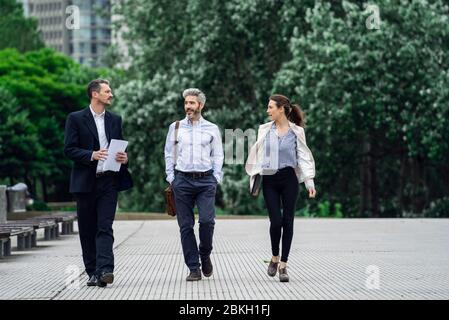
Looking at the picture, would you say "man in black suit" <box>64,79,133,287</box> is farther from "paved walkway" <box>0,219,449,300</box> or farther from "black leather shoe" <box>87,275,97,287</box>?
"paved walkway" <box>0,219,449,300</box>

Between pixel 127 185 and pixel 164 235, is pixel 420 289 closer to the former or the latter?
pixel 127 185

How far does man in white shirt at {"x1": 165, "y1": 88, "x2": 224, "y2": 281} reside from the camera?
1245 centimetres

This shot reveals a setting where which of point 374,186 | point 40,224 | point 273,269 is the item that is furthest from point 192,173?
point 374,186

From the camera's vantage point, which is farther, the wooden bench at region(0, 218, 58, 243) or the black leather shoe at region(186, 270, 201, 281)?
the wooden bench at region(0, 218, 58, 243)

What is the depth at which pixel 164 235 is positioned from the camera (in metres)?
22.1

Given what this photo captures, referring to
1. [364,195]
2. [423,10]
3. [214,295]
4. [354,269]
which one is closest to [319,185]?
[364,195]

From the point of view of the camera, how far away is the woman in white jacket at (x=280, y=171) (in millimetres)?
12625

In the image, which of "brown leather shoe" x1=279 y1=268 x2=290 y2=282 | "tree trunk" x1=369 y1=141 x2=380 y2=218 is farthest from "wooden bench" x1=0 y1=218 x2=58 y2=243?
"tree trunk" x1=369 y1=141 x2=380 y2=218

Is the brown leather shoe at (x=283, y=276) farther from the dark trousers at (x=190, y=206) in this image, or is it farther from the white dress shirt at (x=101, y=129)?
the white dress shirt at (x=101, y=129)

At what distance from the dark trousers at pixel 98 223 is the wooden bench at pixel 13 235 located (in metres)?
2.94

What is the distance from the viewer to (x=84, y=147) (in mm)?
12109

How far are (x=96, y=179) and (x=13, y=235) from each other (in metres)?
3.83

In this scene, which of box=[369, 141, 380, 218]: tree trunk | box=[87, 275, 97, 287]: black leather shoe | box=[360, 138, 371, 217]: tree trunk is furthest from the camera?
box=[369, 141, 380, 218]: tree trunk

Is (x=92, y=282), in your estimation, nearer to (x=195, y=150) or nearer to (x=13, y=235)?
(x=195, y=150)
